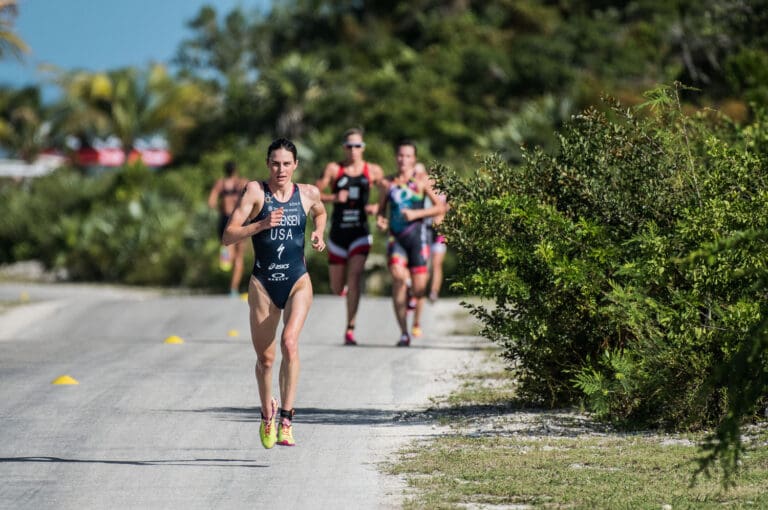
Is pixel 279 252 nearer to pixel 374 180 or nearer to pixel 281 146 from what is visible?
pixel 281 146

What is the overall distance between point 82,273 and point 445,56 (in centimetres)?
1957

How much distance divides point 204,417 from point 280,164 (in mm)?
2328

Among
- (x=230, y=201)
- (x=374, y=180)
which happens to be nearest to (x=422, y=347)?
(x=374, y=180)

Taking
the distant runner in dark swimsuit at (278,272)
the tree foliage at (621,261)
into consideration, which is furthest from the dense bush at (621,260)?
the distant runner in dark swimsuit at (278,272)

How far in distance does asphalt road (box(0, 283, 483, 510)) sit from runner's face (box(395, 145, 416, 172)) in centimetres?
191

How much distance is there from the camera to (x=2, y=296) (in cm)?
2480

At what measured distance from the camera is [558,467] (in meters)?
7.71

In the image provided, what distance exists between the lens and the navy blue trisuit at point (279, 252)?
326 inches

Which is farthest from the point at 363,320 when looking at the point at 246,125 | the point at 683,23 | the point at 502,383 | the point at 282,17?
the point at 282,17

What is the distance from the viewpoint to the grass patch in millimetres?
6801

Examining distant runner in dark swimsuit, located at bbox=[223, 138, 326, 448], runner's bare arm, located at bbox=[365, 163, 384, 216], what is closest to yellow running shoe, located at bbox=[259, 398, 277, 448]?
distant runner in dark swimsuit, located at bbox=[223, 138, 326, 448]

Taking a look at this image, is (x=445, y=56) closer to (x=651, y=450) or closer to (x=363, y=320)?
(x=363, y=320)

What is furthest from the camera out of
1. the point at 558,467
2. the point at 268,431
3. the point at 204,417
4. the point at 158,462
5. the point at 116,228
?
the point at 116,228

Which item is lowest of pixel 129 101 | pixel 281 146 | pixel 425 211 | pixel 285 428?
pixel 285 428
